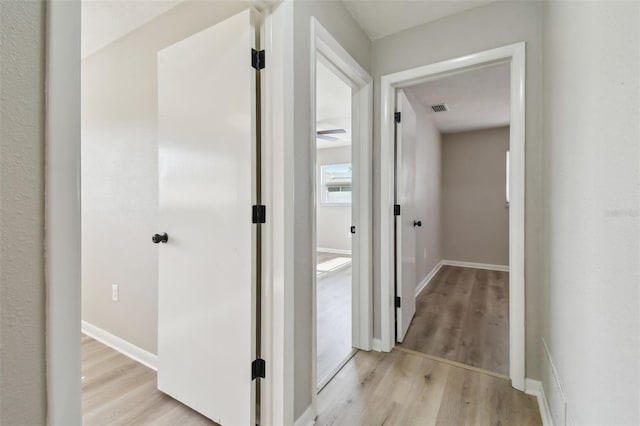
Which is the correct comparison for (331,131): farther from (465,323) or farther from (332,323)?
(465,323)

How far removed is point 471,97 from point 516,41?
1.83 metres

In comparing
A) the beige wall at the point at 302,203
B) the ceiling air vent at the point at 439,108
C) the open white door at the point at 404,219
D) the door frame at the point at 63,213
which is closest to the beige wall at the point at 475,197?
the ceiling air vent at the point at 439,108

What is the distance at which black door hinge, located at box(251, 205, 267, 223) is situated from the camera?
4.29 ft

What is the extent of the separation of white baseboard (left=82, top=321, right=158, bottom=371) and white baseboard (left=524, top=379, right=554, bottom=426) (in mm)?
2300

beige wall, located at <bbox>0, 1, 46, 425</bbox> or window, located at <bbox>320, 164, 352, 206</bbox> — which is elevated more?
window, located at <bbox>320, 164, 352, 206</bbox>

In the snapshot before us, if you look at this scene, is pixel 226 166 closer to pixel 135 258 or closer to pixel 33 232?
pixel 33 232

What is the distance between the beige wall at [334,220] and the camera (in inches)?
254

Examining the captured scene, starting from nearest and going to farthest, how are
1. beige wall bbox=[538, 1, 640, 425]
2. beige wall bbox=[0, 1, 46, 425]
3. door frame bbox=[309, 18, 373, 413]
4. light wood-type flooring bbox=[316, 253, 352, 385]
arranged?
beige wall bbox=[0, 1, 46, 425], beige wall bbox=[538, 1, 640, 425], light wood-type flooring bbox=[316, 253, 352, 385], door frame bbox=[309, 18, 373, 413]

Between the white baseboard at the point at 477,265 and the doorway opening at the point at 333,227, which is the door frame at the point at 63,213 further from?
the white baseboard at the point at 477,265

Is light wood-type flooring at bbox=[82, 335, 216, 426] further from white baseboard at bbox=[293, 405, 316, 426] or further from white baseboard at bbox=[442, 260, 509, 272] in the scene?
white baseboard at bbox=[442, 260, 509, 272]

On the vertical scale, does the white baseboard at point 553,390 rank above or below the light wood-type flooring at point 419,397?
above

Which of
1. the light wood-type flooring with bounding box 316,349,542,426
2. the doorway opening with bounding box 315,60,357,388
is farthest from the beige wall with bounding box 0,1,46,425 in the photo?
the doorway opening with bounding box 315,60,357,388

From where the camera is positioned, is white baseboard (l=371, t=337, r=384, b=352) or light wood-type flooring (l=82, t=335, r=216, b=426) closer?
light wood-type flooring (l=82, t=335, r=216, b=426)

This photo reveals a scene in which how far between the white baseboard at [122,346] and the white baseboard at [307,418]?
1.15m
